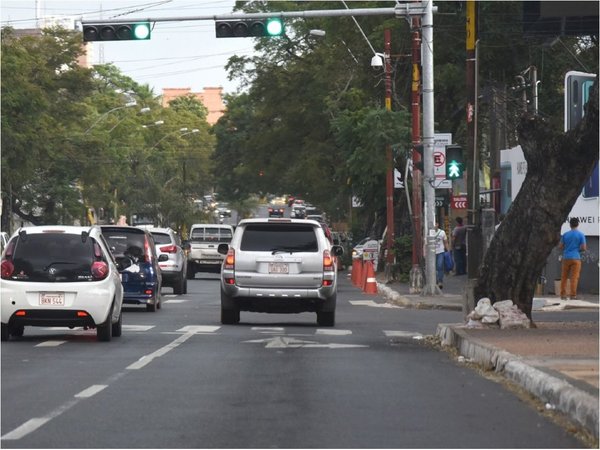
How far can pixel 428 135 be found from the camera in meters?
34.5

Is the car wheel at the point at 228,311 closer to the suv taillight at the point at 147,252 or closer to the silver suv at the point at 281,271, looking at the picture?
the silver suv at the point at 281,271

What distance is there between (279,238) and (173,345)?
5159 millimetres

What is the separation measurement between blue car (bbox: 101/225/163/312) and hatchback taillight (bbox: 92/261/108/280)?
8.30m

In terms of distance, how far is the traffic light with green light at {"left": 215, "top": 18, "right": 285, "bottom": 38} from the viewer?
99.0ft

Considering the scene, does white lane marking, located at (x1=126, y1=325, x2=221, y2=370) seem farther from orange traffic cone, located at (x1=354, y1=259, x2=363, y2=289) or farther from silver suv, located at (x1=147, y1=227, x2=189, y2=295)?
orange traffic cone, located at (x1=354, y1=259, x2=363, y2=289)

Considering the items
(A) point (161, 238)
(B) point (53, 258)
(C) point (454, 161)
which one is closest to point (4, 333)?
(B) point (53, 258)

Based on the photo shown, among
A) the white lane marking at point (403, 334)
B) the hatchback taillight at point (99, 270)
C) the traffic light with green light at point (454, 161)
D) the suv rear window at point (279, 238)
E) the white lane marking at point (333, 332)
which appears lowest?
the white lane marking at point (403, 334)

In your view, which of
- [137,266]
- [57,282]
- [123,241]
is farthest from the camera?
[123,241]

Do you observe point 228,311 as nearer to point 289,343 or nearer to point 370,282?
point 289,343

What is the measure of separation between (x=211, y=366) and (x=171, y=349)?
9.05 ft

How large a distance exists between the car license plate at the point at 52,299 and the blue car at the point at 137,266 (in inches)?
345

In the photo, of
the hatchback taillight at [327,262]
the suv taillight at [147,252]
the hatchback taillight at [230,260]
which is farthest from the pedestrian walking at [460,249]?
the hatchback taillight at [230,260]

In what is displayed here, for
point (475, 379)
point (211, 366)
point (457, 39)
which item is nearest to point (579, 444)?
point (475, 379)

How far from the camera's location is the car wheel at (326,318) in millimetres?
24922
